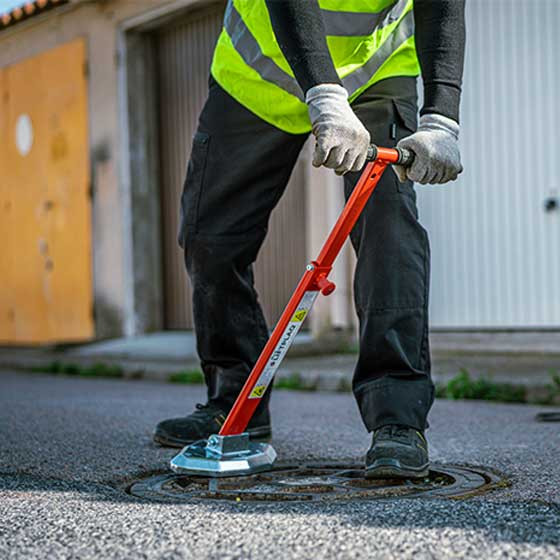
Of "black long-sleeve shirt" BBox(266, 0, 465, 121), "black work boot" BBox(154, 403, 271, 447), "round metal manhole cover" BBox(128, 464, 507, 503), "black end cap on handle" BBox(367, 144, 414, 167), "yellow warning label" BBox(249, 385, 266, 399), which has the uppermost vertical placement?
"black long-sleeve shirt" BBox(266, 0, 465, 121)

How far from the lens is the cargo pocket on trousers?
3.20 meters

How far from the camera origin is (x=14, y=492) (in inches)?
102

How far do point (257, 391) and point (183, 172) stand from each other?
22.0 feet

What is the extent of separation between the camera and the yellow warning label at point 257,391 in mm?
2715

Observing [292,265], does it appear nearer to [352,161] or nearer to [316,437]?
[316,437]

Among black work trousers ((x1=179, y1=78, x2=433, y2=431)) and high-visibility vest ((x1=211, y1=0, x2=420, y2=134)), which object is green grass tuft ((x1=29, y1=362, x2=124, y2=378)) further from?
high-visibility vest ((x1=211, y1=0, x2=420, y2=134))

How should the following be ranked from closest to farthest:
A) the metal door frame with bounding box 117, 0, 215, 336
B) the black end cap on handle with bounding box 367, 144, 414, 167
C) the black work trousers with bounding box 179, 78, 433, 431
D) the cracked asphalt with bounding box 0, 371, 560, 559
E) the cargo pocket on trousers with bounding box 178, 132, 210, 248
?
the cracked asphalt with bounding box 0, 371, 560, 559 < the black end cap on handle with bounding box 367, 144, 414, 167 < the black work trousers with bounding box 179, 78, 433, 431 < the cargo pocket on trousers with bounding box 178, 132, 210, 248 < the metal door frame with bounding box 117, 0, 215, 336

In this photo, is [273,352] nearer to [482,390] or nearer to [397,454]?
[397,454]

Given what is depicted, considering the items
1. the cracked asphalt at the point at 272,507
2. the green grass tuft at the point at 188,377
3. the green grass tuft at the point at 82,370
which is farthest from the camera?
the green grass tuft at the point at 82,370

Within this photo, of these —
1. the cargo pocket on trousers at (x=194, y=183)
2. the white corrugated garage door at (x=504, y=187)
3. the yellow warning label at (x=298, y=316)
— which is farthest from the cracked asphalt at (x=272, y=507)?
the white corrugated garage door at (x=504, y=187)

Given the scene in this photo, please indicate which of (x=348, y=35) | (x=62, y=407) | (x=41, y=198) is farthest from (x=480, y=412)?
(x=41, y=198)

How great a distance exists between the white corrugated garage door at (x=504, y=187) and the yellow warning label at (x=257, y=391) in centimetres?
408

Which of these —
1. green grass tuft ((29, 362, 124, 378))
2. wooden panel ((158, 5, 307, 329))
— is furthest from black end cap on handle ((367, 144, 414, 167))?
wooden panel ((158, 5, 307, 329))

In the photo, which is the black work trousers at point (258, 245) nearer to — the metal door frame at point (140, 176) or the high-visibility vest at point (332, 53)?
the high-visibility vest at point (332, 53)
